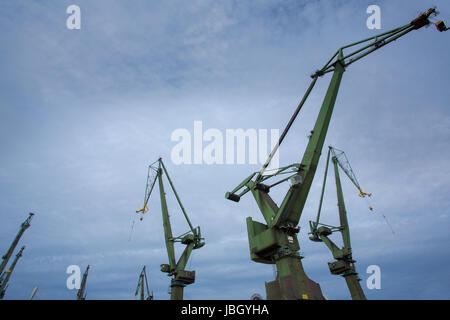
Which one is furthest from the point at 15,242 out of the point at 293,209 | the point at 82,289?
the point at 293,209

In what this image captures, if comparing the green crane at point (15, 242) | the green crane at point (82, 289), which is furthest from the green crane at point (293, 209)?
the green crane at point (82, 289)

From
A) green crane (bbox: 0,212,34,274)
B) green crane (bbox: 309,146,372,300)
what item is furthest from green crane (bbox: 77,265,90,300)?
green crane (bbox: 309,146,372,300)

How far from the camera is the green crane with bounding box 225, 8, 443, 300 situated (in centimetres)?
1842

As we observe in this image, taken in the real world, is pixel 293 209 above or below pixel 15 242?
below

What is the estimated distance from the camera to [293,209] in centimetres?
2058

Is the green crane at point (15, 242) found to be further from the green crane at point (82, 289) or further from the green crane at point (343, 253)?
the green crane at point (343, 253)

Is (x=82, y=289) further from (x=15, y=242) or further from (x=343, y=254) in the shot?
(x=343, y=254)

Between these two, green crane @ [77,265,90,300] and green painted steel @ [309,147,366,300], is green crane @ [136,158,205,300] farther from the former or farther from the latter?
green crane @ [77,265,90,300]

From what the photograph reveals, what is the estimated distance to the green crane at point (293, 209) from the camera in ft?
60.4

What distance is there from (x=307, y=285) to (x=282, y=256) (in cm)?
251

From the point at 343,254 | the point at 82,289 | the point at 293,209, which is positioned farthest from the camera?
the point at 82,289
